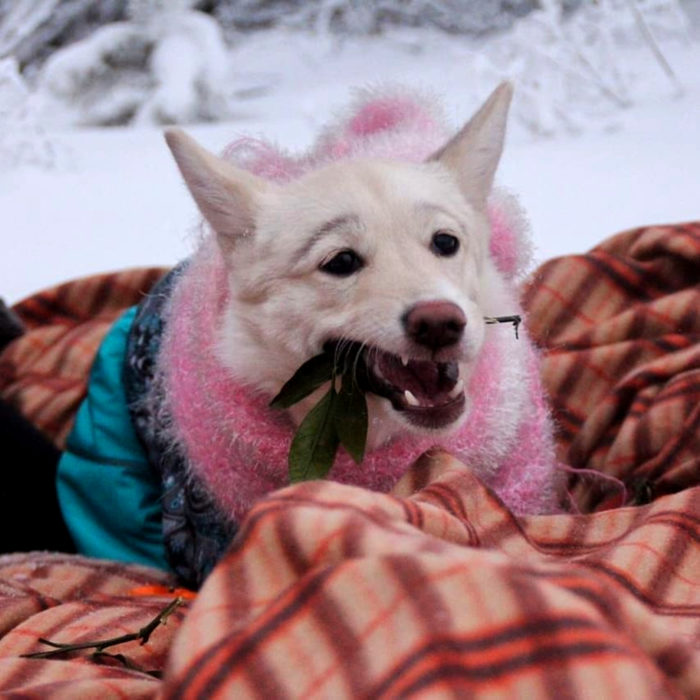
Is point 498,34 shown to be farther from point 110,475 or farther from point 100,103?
point 110,475

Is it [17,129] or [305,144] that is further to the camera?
[17,129]

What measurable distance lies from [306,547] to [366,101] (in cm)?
79

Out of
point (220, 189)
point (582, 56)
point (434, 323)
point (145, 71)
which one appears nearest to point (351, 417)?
point (434, 323)

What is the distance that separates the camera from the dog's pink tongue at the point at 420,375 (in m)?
0.98

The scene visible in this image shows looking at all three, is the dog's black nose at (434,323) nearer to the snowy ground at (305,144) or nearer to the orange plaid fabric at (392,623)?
the orange plaid fabric at (392,623)

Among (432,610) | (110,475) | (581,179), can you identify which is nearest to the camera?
(432,610)

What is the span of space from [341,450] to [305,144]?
2.95ft

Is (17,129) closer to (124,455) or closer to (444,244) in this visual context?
(124,455)

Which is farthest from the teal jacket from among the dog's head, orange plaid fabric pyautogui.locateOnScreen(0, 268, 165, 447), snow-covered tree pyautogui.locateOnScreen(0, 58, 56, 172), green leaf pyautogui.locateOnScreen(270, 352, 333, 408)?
snow-covered tree pyautogui.locateOnScreen(0, 58, 56, 172)

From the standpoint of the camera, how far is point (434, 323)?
876 mm

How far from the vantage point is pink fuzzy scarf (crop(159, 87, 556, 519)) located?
107cm

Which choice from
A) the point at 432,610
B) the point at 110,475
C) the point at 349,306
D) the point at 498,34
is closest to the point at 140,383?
the point at 110,475

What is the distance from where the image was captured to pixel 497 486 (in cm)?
112

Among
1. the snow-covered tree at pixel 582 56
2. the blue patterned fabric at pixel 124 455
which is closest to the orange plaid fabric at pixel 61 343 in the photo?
the blue patterned fabric at pixel 124 455
